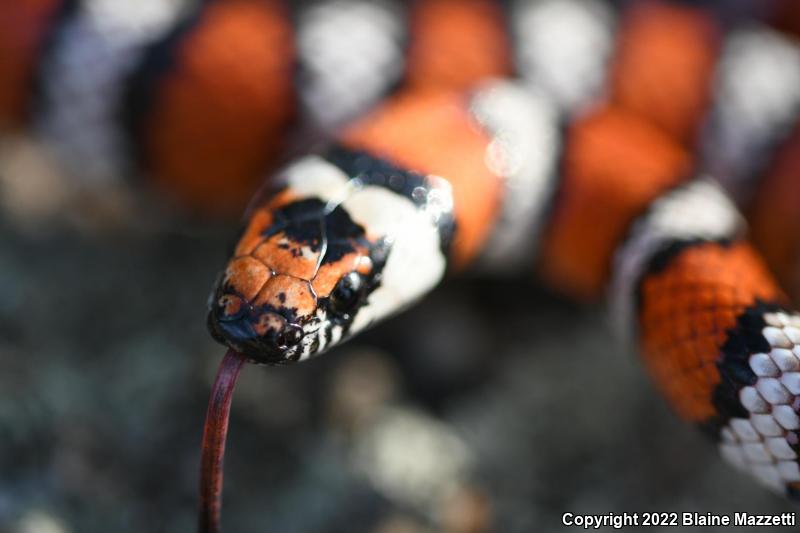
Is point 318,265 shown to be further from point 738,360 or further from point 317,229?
point 738,360

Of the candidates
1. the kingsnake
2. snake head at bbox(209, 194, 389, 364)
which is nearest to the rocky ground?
the kingsnake

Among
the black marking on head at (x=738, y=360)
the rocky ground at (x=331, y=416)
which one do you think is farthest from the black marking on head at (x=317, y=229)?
the black marking on head at (x=738, y=360)

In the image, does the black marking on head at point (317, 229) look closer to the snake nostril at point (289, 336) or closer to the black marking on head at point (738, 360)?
the snake nostril at point (289, 336)

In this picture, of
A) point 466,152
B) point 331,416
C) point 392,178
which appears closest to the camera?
point 392,178

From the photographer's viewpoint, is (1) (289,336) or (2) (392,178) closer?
(1) (289,336)

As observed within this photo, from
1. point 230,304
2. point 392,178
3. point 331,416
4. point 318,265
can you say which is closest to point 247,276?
point 230,304

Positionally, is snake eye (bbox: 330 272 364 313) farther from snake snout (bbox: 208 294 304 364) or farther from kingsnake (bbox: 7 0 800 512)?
snake snout (bbox: 208 294 304 364)

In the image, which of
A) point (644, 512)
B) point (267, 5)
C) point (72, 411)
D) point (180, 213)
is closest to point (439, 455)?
point (644, 512)

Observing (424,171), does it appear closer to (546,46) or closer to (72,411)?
(546,46)
